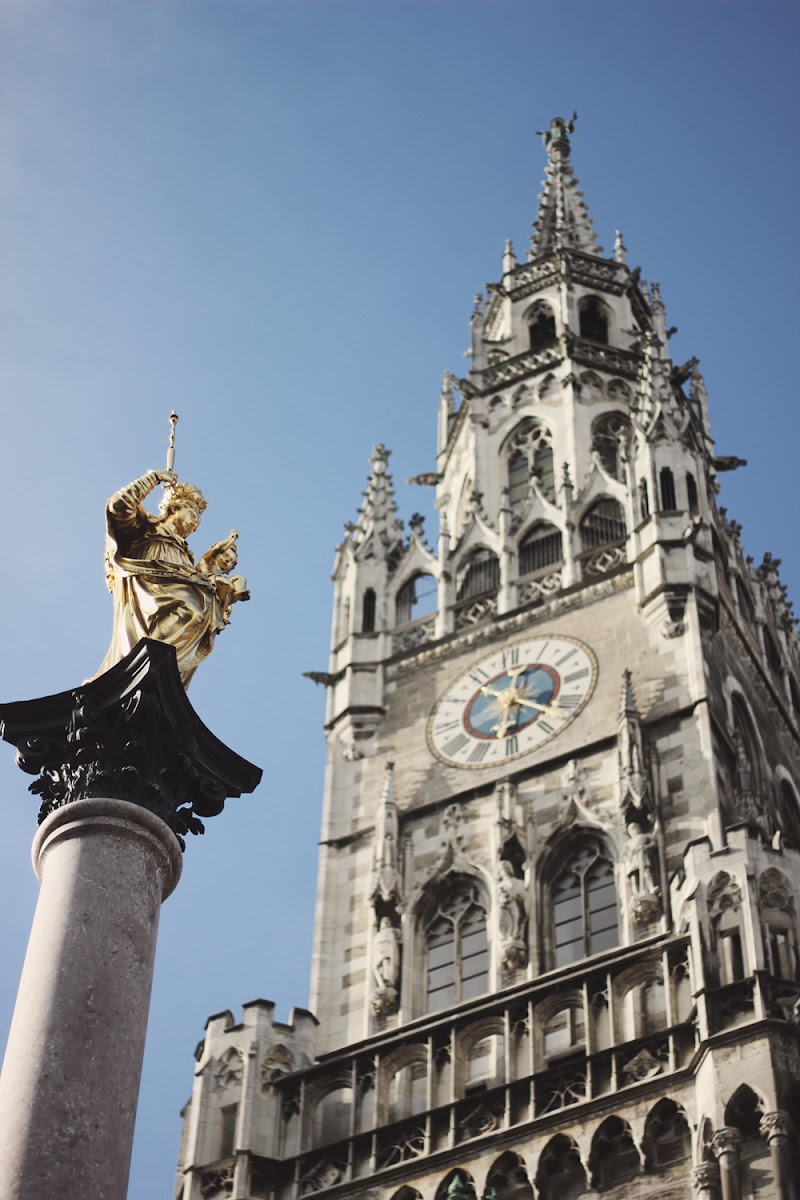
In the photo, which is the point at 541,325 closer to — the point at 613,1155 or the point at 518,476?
the point at 518,476

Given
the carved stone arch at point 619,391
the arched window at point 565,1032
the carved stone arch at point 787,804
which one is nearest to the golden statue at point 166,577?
the arched window at point 565,1032

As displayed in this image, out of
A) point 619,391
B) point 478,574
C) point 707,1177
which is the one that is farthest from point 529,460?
point 707,1177

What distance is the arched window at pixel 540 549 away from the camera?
41.4 m

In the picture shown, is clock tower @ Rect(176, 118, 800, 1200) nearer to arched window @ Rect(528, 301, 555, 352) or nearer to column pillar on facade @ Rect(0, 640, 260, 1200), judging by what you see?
arched window @ Rect(528, 301, 555, 352)

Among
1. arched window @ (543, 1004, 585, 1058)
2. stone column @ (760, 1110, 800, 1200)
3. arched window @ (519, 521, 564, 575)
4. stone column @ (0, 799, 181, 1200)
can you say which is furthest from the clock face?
stone column @ (0, 799, 181, 1200)

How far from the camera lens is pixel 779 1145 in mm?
24844

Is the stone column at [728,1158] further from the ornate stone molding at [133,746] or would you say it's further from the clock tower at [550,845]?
the ornate stone molding at [133,746]

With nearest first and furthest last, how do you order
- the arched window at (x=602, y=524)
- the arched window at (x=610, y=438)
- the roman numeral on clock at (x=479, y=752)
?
the roman numeral on clock at (x=479, y=752)
the arched window at (x=602, y=524)
the arched window at (x=610, y=438)

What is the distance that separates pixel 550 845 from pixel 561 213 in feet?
87.4

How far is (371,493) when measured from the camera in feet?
148

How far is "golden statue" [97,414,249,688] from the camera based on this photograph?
734 inches

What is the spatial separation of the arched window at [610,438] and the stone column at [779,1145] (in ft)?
69.8

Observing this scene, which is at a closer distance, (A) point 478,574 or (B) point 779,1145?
(B) point 779,1145

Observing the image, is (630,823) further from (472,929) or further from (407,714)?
(407,714)
